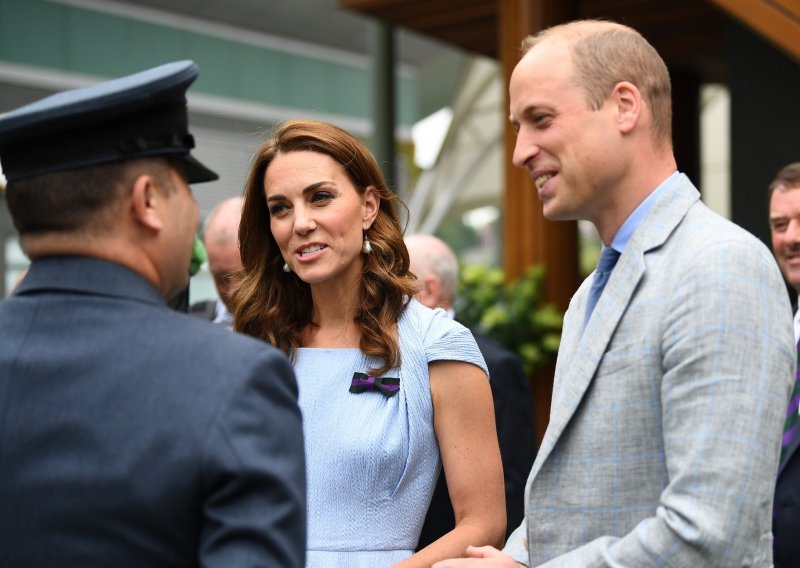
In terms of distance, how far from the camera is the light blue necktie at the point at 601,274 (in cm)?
211

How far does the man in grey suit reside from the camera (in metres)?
1.71

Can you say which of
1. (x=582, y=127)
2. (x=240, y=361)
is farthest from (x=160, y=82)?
(x=582, y=127)

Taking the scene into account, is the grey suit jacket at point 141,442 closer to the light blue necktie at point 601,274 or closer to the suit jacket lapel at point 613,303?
the suit jacket lapel at point 613,303

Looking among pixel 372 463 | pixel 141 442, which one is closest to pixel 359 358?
pixel 372 463

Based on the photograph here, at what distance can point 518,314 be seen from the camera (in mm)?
8383

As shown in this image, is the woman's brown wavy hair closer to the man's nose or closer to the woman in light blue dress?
the woman in light blue dress

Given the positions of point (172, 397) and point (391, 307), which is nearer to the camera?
point (172, 397)

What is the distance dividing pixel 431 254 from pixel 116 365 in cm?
328

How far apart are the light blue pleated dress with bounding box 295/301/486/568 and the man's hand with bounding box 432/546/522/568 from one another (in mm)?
658

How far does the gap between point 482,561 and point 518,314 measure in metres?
6.40

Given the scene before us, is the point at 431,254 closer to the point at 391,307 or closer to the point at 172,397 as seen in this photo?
the point at 391,307

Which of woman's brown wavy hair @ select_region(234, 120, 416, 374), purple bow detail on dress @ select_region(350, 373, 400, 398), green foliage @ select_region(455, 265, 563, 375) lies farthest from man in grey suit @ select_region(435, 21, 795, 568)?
green foliage @ select_region(455, 265, 563, 375)

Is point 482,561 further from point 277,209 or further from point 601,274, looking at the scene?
point 277,209

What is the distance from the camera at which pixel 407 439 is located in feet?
9.07
